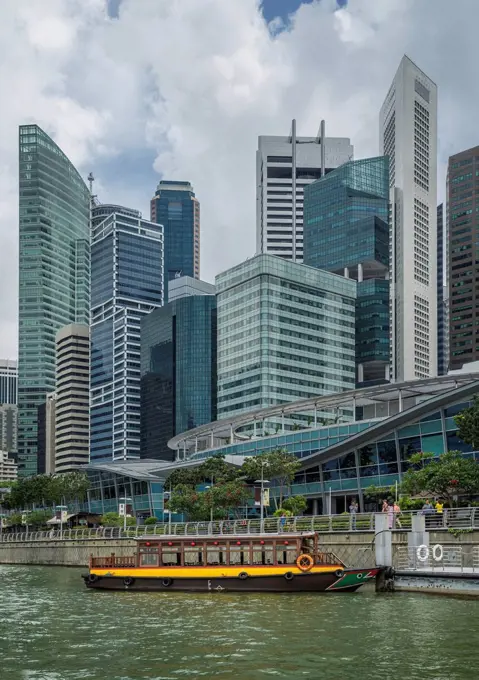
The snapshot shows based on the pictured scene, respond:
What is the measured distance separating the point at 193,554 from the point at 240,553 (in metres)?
3.20

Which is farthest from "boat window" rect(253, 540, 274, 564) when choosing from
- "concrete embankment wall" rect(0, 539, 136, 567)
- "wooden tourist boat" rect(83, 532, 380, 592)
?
"concrete embankment wall" rect(0, 539, 136, 567)

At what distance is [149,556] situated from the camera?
57.8 meters

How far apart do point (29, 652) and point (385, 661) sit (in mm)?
13042

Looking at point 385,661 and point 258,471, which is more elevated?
point 258,471

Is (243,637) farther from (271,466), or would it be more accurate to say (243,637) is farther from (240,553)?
(271,466)

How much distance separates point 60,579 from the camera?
234 ft

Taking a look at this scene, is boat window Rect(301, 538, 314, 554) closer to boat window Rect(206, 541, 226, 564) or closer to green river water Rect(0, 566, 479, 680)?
green river water Rect(0, 566, 479, 680)

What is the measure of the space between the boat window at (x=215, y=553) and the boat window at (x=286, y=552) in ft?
11.3

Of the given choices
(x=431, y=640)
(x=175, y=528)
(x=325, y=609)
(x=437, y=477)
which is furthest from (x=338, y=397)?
(x=431, y=640)

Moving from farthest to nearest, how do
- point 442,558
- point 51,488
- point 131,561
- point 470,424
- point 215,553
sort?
point 51,488
point 470,424
point 131,561
point 215,553
point 442,558

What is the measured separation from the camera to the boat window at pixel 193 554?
56.0m

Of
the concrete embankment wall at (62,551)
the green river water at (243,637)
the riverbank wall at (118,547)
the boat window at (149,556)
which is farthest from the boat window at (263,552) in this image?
the concrete embankment wall at (62,551)

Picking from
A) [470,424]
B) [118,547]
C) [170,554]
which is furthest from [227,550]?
[118,547]

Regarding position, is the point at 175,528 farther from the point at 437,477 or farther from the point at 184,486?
the point at 437,477
